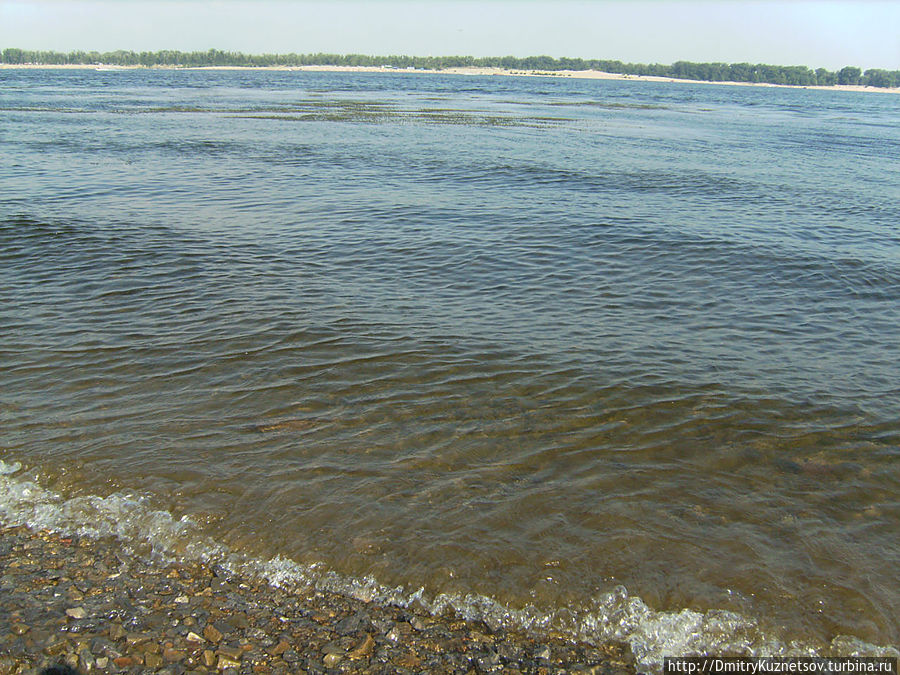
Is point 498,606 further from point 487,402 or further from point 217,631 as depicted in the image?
point 487,402

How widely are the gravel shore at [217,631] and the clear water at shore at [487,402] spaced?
27cm

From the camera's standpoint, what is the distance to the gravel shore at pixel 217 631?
13.3ft

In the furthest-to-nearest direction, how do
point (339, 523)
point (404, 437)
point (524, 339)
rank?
point (524, 339)
point (404, 437)
point (339, 523)

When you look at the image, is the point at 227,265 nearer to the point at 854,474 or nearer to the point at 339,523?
the point at 339,523

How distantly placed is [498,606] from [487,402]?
3.26 meters

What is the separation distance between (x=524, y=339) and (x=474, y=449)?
3163 millimetres

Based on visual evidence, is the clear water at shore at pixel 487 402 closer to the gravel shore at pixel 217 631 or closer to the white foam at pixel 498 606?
the white foam at pixel 498 606

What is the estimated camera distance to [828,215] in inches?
739

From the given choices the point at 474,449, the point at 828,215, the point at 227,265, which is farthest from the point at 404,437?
the point at 828,215

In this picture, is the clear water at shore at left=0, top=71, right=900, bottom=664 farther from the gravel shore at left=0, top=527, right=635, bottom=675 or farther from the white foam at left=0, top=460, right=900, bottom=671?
the gravel shore at left=0, top=527, right=635, bottom=675

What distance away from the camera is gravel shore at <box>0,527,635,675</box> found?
159 inches

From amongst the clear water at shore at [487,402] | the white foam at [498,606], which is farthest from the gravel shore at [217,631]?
the clear water at shore at [487,402]

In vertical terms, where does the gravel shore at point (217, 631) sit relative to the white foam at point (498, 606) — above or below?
above

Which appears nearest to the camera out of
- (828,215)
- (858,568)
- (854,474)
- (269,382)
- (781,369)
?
(858,568)
